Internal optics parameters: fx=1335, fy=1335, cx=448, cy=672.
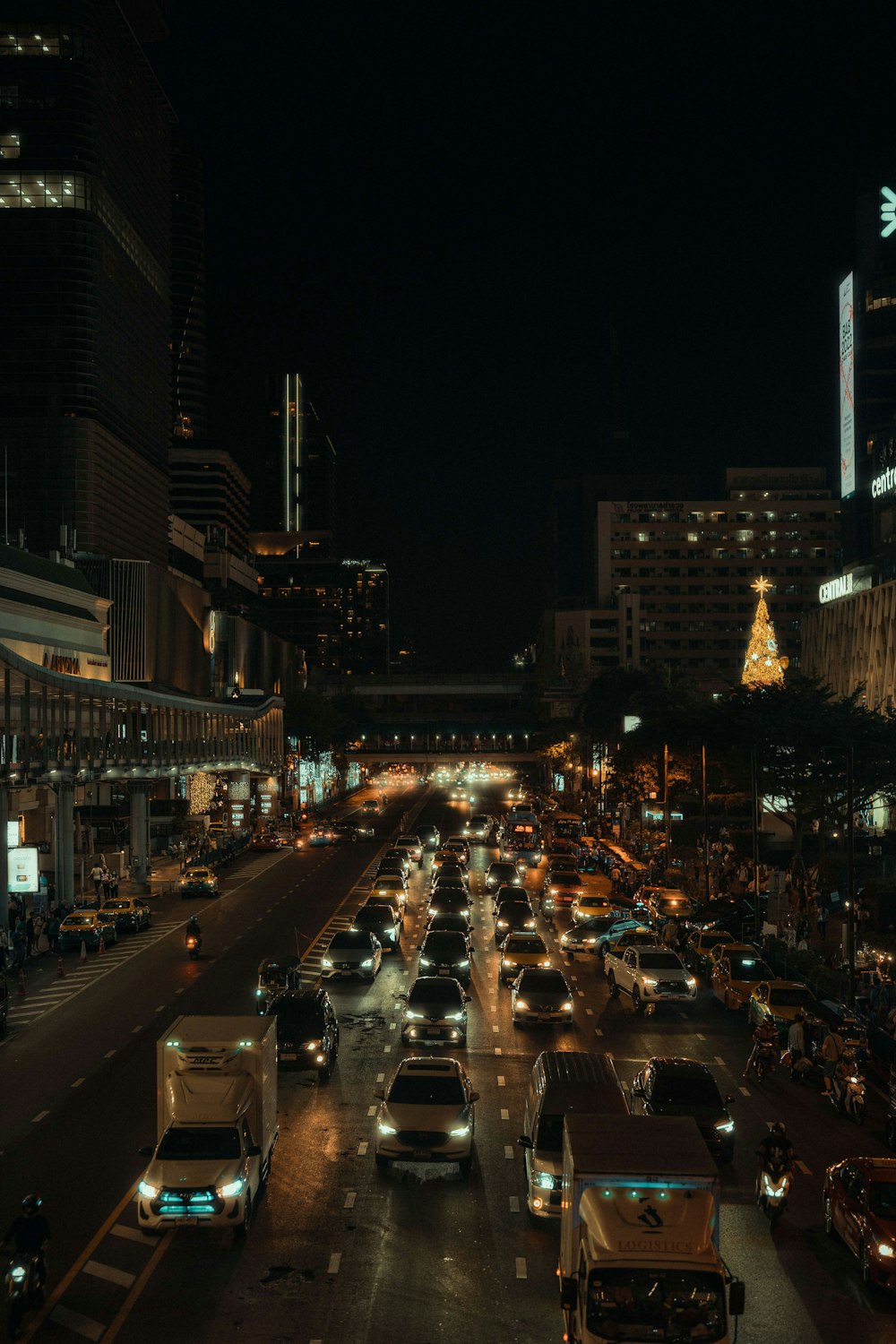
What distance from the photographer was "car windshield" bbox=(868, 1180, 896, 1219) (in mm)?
15008

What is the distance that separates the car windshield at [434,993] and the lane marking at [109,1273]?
1352 centimetres

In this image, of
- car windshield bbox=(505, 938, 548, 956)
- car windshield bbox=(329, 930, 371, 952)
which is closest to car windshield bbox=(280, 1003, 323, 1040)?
car windshield bbox=(329, 930, 371, 952)

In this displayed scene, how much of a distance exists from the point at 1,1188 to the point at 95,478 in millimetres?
113890

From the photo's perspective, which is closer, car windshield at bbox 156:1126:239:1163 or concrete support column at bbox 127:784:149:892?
car windshield at bbox 156:1126:239:1163

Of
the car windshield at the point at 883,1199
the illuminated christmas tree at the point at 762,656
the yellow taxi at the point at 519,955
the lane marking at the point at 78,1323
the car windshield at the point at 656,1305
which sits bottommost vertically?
the yellow taxi at the point at 519,955

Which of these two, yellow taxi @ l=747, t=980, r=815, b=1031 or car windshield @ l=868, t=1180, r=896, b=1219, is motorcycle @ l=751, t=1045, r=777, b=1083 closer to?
yellow taxi @ l=747, t=980, r=815, b=1031

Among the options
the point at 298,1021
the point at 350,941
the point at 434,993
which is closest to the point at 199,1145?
the point at 298,1021

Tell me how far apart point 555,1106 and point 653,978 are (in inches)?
589

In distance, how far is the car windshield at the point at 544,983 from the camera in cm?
3011

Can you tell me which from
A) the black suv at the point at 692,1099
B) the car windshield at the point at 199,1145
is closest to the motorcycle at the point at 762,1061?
the black suv at the point at 692,1099

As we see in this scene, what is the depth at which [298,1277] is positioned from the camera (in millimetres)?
14867

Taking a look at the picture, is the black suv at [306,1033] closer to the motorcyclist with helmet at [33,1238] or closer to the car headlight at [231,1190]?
the car headlight at [231,1190]

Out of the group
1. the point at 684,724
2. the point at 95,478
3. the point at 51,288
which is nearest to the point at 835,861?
the point at 684,724

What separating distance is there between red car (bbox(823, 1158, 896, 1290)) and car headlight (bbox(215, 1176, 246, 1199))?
23.7 ft
